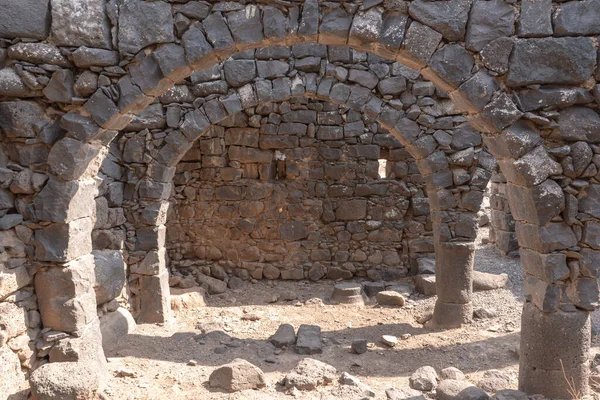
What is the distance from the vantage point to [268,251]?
9156 mm

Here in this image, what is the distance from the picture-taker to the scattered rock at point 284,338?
5.84 m

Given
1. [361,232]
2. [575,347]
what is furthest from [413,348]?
[361,232]

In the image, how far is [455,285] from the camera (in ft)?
21.2

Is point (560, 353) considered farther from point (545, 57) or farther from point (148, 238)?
point (148, 238)

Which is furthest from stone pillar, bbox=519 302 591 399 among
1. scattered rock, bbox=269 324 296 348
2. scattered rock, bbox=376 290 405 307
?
scattered rock, bbox=376 290 405 307

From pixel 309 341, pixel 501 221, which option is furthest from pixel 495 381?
pixel 501 221

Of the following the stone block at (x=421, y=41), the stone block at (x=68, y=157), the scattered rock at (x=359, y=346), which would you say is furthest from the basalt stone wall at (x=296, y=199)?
the stone block at (x=421, y=41)

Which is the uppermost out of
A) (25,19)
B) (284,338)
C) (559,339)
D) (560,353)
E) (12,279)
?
(25,19)

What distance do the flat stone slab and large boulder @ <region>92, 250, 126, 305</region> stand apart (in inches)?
93.9

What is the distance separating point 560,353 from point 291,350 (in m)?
3.07

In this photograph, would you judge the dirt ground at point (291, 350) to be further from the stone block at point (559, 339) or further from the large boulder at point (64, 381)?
the stone block at point (559, 339)

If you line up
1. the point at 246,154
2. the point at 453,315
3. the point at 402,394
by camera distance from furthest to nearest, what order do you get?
the point at 246,154 < the point at 453,315 < the point at 402,394

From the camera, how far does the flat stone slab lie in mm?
5680

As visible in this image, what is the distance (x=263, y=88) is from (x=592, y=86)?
4.21m
